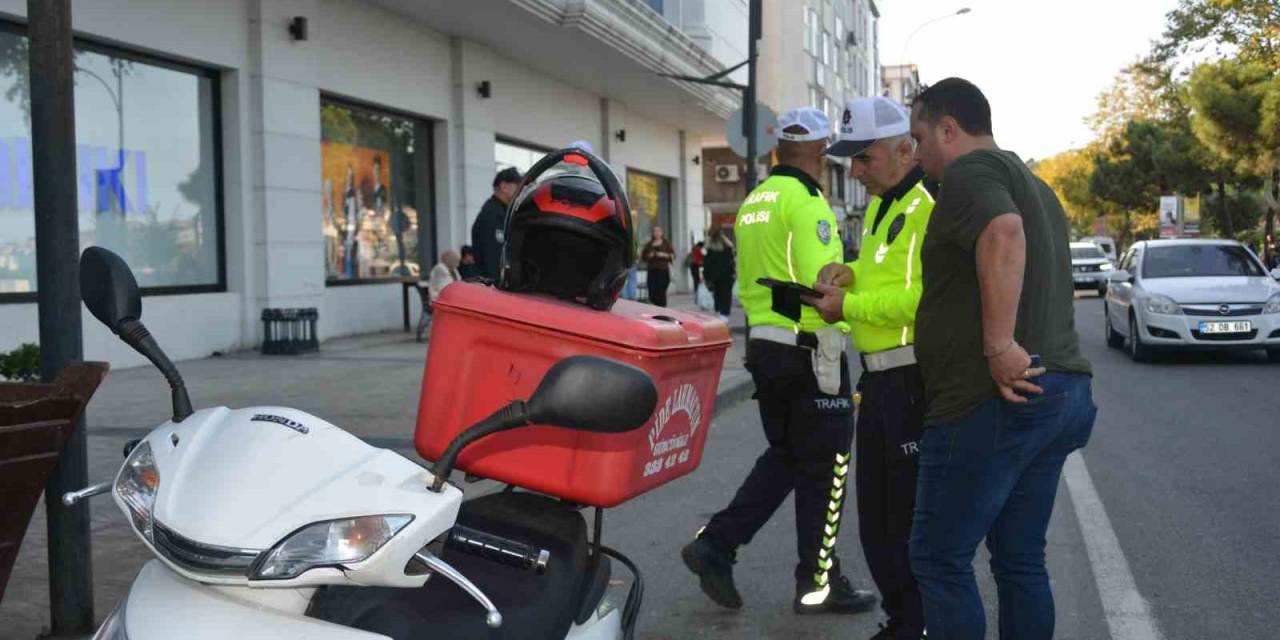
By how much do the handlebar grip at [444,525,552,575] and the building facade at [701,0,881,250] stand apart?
38.1 m

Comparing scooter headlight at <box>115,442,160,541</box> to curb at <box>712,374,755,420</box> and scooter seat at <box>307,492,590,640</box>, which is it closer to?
scooter seat at <box>307,492,590,640</box>

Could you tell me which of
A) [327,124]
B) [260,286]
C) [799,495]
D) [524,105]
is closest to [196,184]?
[260,286]

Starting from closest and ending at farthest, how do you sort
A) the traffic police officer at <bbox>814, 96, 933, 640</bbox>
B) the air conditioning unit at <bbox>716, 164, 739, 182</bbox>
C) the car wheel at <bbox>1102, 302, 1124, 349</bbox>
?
1. the traffic police officer at <bbox>814, 96, 933, 640</bbox>
2. the car wheel at <bbox>1102, 302, 1124, 349</bbox>
3. the air conditioning unit at <bbox>716, 164, 739, 182</bbox>

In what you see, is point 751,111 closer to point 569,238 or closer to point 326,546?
point 569,238

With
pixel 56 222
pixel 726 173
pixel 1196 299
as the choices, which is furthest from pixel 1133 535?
pixel 726 173

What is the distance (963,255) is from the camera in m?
3.24

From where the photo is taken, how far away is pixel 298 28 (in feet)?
48.8

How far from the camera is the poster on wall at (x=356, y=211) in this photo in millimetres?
16906

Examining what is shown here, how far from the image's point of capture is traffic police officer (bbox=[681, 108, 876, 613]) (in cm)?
463

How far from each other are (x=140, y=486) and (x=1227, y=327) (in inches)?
567

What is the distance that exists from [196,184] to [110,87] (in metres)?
1.68

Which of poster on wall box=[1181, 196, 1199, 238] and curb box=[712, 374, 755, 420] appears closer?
curb box=[712, 374, 755, 420]

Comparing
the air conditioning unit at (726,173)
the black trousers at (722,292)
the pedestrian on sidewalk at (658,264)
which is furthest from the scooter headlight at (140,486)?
the air conditioning unit at (726,173)

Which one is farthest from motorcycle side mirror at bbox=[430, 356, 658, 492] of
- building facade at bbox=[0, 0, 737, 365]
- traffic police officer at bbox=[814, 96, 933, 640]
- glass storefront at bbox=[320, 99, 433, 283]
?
glass storefront at bbox=[320, 99, 433, 283]
